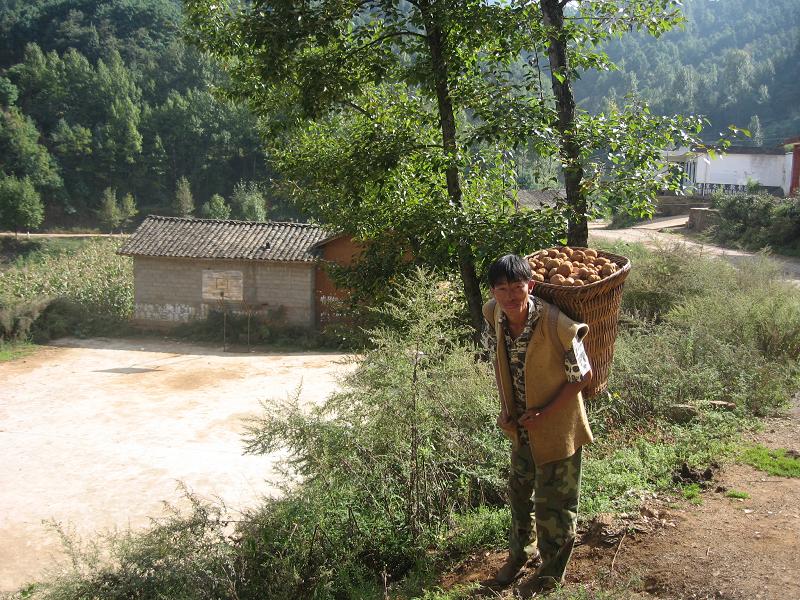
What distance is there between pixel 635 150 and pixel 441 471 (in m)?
3.69

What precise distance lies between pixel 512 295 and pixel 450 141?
4.17m

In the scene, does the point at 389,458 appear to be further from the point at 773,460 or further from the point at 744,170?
the point at 744,170

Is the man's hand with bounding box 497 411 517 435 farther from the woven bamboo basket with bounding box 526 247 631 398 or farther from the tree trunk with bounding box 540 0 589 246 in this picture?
the tree trunk with bounding box 540 0 589 246

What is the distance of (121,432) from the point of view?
11.8 meters

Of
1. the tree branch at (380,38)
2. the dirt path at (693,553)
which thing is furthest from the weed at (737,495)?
the tree branch at (380,38)

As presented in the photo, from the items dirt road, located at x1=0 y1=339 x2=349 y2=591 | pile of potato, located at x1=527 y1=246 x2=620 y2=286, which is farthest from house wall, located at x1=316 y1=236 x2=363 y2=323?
pile of potato, located at x1=527 y1=246 x2=620 y2=286

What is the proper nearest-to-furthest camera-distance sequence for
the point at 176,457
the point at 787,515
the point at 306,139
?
the point at 787,515
the point at 306,139
the point at 176,457

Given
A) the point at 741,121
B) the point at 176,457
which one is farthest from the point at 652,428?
the point at 741,121

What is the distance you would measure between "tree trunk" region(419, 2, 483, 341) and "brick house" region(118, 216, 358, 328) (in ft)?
42.0

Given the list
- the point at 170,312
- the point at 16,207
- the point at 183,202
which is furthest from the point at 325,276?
the point at 183,202

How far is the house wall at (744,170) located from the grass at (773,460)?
122 feet

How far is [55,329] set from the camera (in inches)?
816

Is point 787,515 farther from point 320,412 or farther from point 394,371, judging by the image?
point 320,412

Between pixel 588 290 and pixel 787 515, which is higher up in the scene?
pixel 588 290
